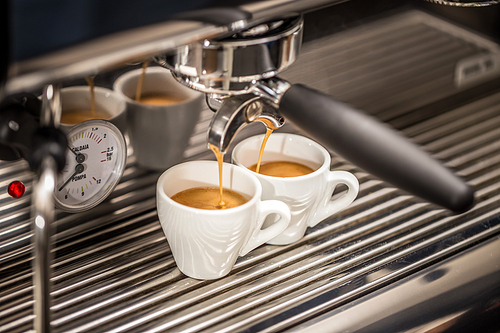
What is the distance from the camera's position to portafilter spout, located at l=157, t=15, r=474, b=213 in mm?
325

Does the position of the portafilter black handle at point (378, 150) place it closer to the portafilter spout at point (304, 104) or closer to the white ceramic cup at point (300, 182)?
the portafilter spout at point (304, 104)

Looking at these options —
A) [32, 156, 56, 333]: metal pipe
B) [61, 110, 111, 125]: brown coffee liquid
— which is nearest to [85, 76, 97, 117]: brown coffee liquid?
[61, 110, 111, 125]: brown coffee liquid

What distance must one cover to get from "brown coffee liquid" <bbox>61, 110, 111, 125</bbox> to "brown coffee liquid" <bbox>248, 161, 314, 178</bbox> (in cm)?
15

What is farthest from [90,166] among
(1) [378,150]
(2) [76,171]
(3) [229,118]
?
(1) [378,150]

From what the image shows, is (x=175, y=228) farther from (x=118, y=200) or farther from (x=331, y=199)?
(x=331, y=199)

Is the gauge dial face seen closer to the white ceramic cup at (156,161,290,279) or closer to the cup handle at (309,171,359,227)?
the white ceramic cup at (156,161,290,279)

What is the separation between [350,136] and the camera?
337 millimetres

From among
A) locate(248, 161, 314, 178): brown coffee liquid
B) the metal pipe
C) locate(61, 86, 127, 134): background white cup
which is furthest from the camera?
locate(248, 161, 314, 178): brown coffee liquid

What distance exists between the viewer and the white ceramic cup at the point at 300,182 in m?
0.48

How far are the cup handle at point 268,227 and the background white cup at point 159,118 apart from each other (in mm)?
102

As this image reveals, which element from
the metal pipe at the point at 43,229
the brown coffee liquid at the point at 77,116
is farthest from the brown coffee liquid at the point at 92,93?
the metal pipe at the point at 43,229

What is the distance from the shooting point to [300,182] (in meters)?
0.48

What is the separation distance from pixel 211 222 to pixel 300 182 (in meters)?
0.09

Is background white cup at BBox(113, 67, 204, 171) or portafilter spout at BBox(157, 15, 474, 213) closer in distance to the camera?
portafilter spout at BBox(157, 15, 474, 213)
